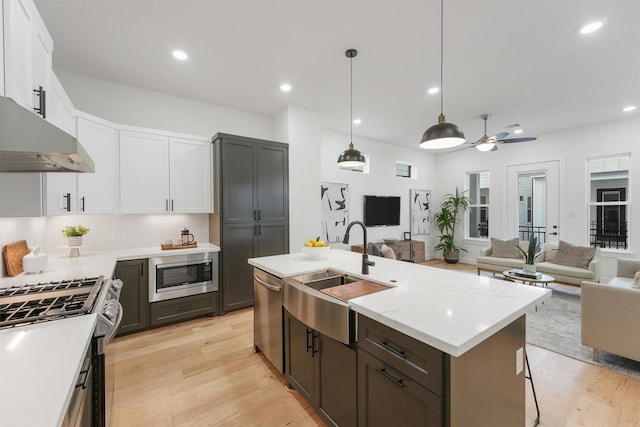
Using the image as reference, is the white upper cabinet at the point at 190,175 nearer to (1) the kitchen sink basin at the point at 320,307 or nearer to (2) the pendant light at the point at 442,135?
(1) the kitchen sink basin at the point at 320,307

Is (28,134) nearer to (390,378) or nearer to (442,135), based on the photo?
(390,378)

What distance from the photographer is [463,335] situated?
1050mm

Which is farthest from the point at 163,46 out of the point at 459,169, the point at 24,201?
the point at 459,169

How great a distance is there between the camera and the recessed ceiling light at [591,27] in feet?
7.86

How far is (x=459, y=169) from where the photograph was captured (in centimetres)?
729

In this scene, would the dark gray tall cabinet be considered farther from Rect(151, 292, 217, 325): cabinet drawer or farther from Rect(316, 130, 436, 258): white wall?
Rect(316, 130, 436, 258): white wall

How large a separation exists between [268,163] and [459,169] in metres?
5.65

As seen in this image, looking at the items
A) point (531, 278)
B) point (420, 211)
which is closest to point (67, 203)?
point (531, 278)

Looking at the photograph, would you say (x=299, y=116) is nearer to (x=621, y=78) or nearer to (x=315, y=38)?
(x=315, y=38)

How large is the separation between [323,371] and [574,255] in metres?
5.23

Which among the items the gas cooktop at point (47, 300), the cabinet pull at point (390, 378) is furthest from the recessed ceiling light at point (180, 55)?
the cabinet pull at point (390, 378)

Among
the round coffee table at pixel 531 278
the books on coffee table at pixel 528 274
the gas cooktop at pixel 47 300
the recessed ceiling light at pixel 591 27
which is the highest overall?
the recessed ceiling light at pixel 591 27

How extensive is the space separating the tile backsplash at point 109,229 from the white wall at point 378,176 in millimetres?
2694

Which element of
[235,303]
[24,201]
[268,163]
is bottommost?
[235,303]
